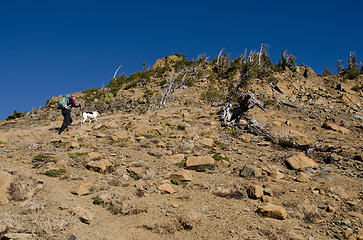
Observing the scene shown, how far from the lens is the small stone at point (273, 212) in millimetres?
5281

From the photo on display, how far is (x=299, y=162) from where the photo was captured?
28.5ft

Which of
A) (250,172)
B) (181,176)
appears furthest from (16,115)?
(250,172)

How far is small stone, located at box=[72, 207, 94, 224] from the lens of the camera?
472cm

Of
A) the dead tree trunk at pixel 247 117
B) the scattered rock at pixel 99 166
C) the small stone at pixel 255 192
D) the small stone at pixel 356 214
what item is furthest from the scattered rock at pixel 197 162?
the dead tree trunk at pixel 247 117

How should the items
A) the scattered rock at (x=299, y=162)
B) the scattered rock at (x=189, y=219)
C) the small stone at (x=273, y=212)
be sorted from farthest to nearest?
the scattered rock at (x=299, y=162) < the small stone at (x=273, y=212) < the scattered rock at (x=189, y=219)

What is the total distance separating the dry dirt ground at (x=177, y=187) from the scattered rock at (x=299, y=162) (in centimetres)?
4

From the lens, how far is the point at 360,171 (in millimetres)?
8297

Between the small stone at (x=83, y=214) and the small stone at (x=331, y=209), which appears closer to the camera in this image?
the small stone at (x=83, y=214)

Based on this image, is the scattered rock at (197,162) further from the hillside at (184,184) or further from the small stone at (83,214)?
the small stone at (83,214)

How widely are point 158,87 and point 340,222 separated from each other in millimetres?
29217

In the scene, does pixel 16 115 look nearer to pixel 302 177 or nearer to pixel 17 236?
pixel 17 236

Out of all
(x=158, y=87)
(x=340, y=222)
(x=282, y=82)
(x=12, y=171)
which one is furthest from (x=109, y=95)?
(x=340, y=222)

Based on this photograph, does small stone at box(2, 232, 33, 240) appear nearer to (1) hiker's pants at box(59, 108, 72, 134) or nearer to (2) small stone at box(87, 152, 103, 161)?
(2) small stone at box(87, 152, 103, 161)

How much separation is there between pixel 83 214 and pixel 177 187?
2772mm
